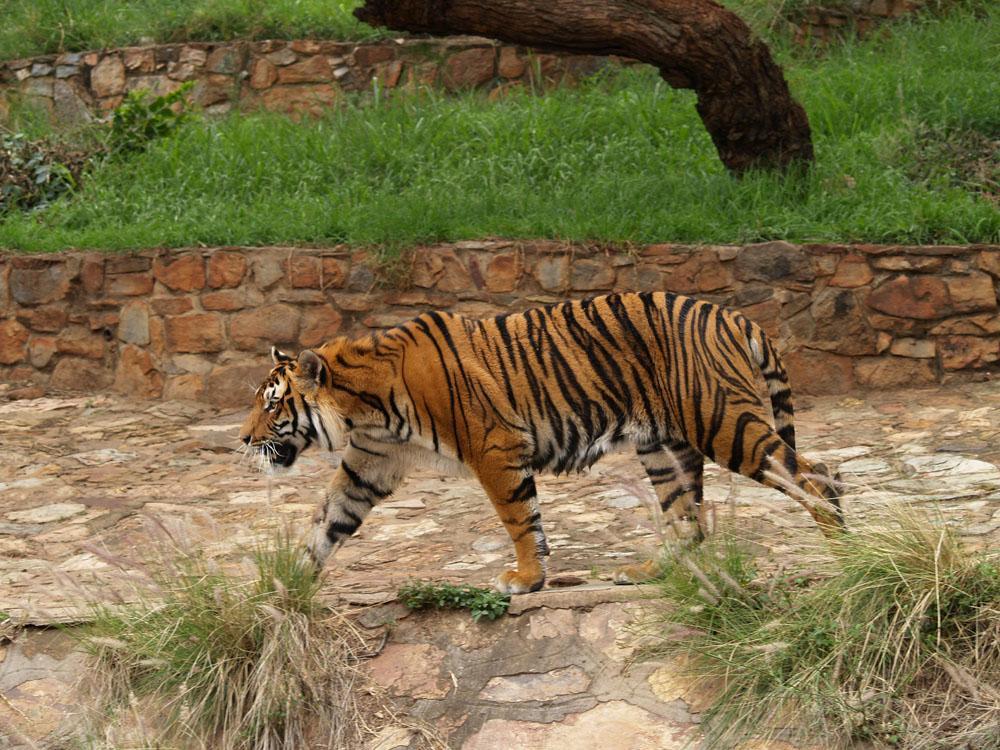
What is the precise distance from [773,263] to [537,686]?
14.7 feet

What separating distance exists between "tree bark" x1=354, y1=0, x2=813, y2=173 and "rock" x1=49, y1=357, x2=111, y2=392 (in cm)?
335

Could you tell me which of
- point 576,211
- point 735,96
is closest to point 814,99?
point 735,96

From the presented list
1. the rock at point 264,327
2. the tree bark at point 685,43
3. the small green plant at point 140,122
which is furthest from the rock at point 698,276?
the small green plant at point 140,122

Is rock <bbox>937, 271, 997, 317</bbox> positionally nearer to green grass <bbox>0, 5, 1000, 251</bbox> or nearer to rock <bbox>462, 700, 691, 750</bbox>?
green grass <bbox>0, 5, 1000, 251</bbox>

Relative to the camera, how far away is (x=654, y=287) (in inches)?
347

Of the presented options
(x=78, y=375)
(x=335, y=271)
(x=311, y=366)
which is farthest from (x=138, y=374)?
(x=311, y=366)

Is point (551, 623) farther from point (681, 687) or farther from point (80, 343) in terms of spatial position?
point (80, 343)

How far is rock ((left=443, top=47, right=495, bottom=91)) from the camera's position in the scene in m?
12.1

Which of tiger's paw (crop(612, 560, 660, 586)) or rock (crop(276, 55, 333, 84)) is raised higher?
rock (crop(276, 55, 333, 84))

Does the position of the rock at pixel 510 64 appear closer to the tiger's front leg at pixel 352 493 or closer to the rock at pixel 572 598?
the tiger's front leg at pixel 352 493

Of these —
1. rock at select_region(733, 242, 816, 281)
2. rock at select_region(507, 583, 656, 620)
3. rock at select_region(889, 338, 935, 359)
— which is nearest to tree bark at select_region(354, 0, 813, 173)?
rock at select_region(733, 242, 816, 281)

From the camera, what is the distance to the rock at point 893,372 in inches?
336

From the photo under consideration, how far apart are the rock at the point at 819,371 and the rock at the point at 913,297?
17.0 inches

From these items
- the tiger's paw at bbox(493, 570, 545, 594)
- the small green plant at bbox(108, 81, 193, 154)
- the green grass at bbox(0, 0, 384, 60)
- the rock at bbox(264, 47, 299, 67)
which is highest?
the green grass at bbox(0, 0, 384, 60)
